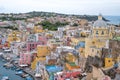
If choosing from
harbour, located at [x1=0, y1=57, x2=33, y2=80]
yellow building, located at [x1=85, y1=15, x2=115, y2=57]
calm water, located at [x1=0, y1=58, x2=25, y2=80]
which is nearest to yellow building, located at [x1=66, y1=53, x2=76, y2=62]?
yellow building, located at [x1=85, y1=15, x2=115, y2=57]

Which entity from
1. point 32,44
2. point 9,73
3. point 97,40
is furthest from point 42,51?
point 97,40

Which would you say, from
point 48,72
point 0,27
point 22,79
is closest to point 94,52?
point 48,72

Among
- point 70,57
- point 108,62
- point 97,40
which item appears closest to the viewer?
point 108,62

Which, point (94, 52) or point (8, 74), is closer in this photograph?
point (94, 52)

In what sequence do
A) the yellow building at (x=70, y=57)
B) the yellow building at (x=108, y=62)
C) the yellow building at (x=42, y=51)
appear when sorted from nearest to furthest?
1. the yellow building at (x=108, y=62)
2. the yellow building at (x=70, y=57)
3. the yellow building at (x=42, y=51)

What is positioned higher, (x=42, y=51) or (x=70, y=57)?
(x=70, y=57)

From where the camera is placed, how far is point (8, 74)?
3600 centimetres

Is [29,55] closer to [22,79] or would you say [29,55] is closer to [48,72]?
[22,79]

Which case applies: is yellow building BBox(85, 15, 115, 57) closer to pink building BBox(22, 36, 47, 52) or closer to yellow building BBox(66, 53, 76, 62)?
yellow building BBox(66, 53, 76, 62)

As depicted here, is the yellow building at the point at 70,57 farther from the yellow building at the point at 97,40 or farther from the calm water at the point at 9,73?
the calm water at the point at 9,73

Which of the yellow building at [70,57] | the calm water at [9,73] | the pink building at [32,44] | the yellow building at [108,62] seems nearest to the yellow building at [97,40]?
the yellow building at [108,62]

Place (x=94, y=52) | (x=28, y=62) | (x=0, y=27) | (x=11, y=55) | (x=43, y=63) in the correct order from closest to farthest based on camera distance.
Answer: (x=94, y=52)
(x=43, y=63)
(x=28, y=62)
(x=11, y=55)
(x=0, y=27)

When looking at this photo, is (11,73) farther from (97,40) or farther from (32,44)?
(97,40)

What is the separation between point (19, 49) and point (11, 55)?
4.76ft
